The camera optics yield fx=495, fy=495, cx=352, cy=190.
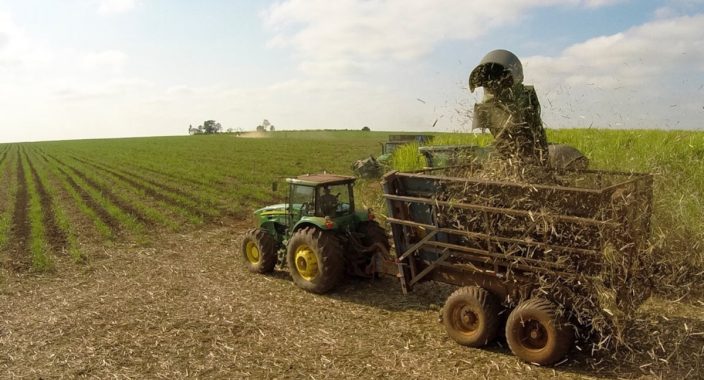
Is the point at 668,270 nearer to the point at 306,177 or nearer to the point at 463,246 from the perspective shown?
the point at 463,246

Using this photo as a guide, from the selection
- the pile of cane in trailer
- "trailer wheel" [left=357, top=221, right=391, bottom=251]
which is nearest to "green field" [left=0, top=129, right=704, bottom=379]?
the pile of cane in trailer

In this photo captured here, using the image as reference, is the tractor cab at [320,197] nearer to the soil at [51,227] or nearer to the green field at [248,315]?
the green field at [248,315]

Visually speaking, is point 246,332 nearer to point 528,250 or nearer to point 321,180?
point 321,180

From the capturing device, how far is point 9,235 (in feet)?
45.8

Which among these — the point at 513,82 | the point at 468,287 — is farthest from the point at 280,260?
the point at 513,82

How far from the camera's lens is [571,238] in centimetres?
546

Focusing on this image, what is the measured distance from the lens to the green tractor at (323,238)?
8.16m

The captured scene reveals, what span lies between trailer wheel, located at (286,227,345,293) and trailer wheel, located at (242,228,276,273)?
1052 millimetres

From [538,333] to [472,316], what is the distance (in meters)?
0.86

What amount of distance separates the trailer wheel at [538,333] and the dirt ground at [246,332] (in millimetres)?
178

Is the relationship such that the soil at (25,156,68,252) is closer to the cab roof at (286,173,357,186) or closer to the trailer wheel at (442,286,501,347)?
the cab roof at (286,173,357,186)

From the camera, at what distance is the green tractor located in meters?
8.16

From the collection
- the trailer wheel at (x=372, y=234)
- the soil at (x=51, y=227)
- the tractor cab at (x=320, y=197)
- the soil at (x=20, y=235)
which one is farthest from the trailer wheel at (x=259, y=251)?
the soil at (x=51, y=227)

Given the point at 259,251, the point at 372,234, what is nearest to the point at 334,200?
the point at 372,234
